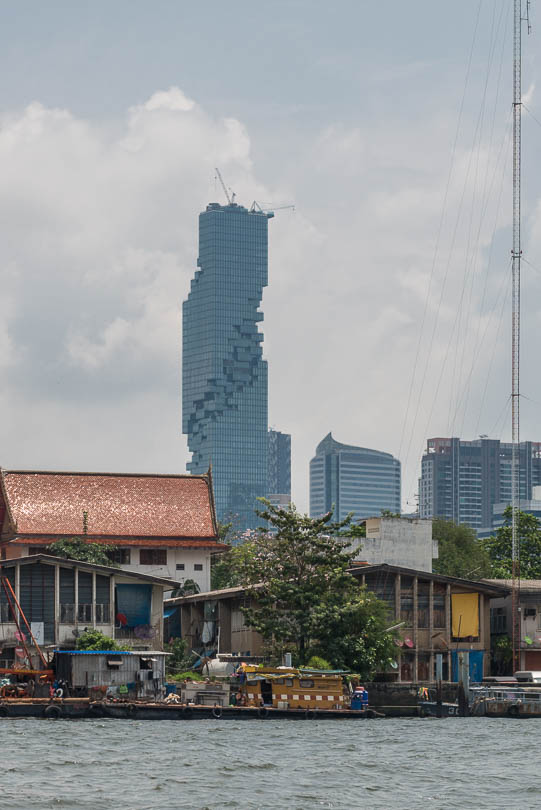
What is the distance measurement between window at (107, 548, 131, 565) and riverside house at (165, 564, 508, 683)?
47.4 feet

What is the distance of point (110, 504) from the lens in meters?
119

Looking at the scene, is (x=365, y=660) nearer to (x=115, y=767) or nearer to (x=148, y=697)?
(x=148, y=697)

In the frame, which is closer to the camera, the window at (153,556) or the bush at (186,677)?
the bush at (186,677)

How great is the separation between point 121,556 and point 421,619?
Answer: 2745 centimetres

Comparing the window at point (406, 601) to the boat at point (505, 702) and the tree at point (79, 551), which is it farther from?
the tree at point (79, 551)

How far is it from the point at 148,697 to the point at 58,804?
33.8 metres

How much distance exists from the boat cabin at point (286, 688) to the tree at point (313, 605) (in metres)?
7.39

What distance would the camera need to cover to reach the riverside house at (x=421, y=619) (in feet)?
318

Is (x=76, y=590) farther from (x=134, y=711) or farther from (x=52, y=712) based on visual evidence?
(x=52, y=712)

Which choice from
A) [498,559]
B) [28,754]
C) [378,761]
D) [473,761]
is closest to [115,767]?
[28,754]

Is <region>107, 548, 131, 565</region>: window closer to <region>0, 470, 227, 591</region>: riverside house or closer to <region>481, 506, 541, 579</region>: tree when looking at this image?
<region>0, 470, 227, 591</region>: riverside house

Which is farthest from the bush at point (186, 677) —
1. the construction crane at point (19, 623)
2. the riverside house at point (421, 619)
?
the construction crane at point (19, 623)

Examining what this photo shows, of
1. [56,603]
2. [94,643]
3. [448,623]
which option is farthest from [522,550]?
[94,643]

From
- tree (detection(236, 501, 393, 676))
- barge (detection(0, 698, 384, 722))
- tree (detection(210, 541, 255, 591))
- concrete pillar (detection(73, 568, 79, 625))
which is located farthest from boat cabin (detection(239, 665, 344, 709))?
tree (detection(210, 541, 255, 591))
